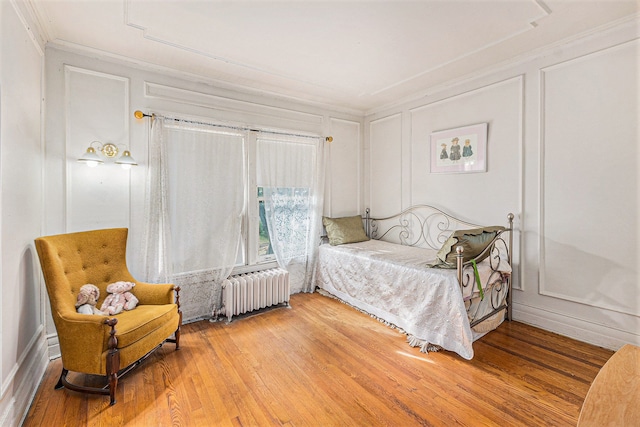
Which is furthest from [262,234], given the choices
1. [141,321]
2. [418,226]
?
[418,226]

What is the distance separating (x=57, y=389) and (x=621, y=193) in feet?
15.3

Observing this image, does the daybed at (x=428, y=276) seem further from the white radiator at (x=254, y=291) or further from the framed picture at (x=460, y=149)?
the white radiator at (x=254, y=291)

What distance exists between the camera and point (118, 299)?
2441 millimetres

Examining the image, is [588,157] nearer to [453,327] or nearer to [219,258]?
[453,327]

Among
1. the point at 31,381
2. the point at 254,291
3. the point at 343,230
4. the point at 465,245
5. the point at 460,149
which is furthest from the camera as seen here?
the point at 343,230

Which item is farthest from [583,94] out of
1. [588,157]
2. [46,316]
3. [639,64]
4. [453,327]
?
[46,316]

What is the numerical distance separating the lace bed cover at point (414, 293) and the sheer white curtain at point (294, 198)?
0.43m

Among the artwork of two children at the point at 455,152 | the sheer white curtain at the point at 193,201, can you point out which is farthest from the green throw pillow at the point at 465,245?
the sheer white curtain at the point at 193,201

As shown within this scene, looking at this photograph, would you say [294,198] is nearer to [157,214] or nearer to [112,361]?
[157,214]

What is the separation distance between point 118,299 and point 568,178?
13.5 feet

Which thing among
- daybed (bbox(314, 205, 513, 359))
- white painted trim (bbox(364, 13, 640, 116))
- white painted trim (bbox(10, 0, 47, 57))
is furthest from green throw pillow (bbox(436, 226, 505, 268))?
white painted trim (bbox(10, 0, 47, 57))

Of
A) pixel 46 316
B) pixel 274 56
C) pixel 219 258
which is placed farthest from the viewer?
pixel 219 258

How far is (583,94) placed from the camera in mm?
2676

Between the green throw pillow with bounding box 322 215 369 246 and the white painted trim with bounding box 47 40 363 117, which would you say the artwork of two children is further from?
the white painted trim with bounding box 47 40 363 117
